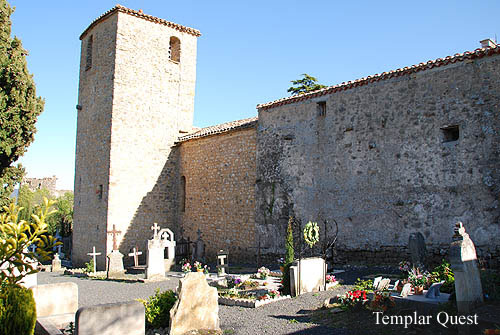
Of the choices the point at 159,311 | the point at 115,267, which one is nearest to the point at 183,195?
the point at 115,267

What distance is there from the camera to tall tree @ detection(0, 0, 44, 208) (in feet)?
45.3

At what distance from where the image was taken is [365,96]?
1409 cm

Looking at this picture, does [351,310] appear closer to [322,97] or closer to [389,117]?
[389,117]

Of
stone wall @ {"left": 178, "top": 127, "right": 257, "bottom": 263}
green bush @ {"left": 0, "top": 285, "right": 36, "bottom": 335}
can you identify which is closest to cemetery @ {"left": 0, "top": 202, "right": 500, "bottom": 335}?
green bush @ {"left": 0, "top": 285, "right": 36, "bottom": 335}

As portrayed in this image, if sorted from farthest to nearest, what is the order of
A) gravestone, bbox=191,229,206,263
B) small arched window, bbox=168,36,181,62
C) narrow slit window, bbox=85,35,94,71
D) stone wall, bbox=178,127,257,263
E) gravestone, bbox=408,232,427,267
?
1. small arched window, bbox=168,36,181,62
2. narrow slit window, bbox=85,35,94,71
3. stone wall, bbox=178,127,257,263
4. gravestone, bbox=191,229,206,263
5. gravestone, bbox=408,232,427,267

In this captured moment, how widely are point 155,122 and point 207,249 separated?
6.83m

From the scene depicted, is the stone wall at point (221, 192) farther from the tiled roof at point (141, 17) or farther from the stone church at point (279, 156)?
the tiled roof at point (141, 17)

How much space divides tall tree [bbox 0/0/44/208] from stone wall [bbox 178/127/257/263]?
7.60 metres

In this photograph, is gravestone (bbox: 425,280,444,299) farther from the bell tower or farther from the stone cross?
the bell tower

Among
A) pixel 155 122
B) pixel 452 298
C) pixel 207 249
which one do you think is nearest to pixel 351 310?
pixel 452 298

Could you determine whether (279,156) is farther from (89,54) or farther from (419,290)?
(89,54)

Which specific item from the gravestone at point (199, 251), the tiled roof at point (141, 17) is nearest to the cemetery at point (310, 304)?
the gravestone at point (199, 251)

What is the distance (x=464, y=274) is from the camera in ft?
22.1

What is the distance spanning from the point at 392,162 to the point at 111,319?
33.6ft
